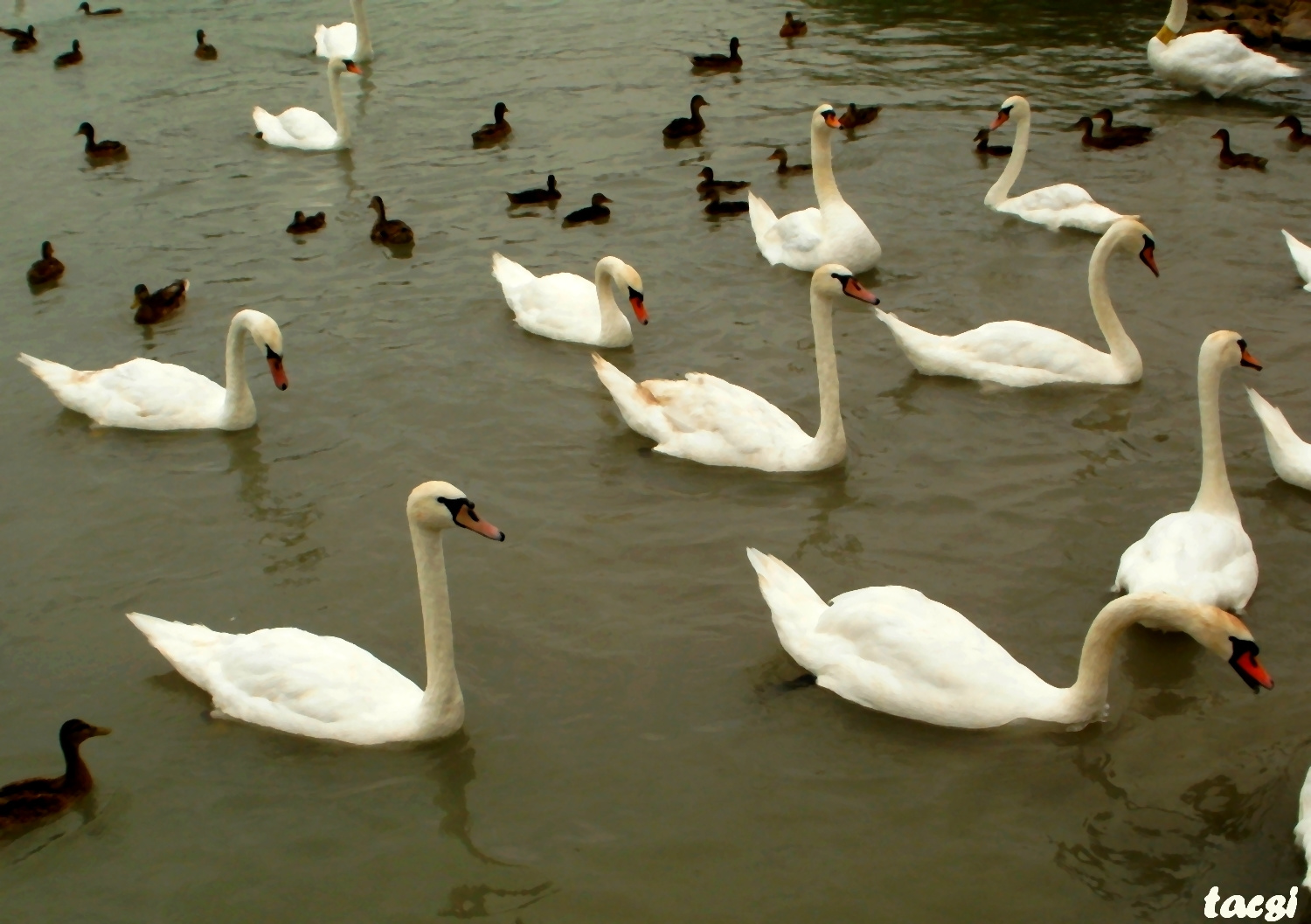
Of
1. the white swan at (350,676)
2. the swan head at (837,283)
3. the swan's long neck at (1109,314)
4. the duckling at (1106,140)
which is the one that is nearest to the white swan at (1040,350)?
the swan's long neck at (1109,314)

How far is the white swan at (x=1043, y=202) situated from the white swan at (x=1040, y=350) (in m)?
2.42

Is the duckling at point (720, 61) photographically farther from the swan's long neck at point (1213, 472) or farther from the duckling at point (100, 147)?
the swan's long neck at point (1213, 472)

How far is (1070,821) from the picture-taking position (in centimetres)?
602

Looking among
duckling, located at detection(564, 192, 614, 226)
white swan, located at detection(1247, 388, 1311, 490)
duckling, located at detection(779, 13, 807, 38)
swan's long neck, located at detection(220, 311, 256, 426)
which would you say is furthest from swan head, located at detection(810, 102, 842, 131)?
duckling, located at detection(779, 13, 807, 38)

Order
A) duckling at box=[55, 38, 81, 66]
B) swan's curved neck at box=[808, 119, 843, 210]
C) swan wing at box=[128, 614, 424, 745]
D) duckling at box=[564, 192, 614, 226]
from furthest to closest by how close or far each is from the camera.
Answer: duckling at box=[55, 38, 81, 66]
duckling at box=[564, 192, 614, 226]
swan's curved neck at box=[808, 119, 843, 210]
swan wing at box=[128, 614, 424, 745]

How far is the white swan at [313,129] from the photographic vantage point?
1647 centimetres

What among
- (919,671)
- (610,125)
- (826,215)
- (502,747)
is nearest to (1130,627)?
(919,671)

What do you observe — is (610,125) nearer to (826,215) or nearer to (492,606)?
(826,215)

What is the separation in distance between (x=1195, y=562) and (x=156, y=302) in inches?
352

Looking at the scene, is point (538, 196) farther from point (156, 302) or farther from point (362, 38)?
point (362, 38)

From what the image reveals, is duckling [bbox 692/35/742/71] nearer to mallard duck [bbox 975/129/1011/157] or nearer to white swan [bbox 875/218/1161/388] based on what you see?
mallard duck [bbox 975/129/1011/157]

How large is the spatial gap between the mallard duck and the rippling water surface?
238 mm

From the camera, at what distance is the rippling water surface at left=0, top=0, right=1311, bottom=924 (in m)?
5.99

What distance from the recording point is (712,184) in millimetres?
14016
